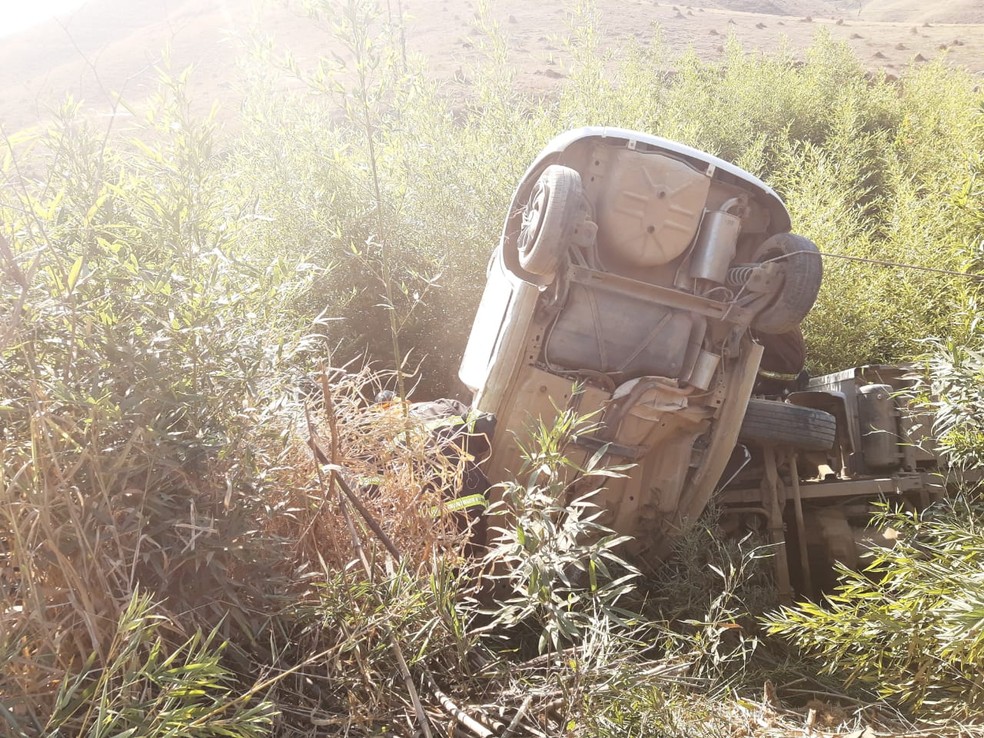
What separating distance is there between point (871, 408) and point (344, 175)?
557 cm

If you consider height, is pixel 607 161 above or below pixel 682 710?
above

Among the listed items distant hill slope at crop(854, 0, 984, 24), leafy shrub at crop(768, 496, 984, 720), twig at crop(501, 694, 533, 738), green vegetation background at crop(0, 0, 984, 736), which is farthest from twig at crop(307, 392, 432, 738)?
distant hill slope at crop(854, 0, 984, 24)

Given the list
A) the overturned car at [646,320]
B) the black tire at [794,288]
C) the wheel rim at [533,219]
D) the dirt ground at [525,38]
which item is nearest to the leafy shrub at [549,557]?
the overturned car at [646,320]

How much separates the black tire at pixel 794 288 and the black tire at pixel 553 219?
1.23 m

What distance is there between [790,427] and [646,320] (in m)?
1.16

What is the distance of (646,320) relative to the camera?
4.66m

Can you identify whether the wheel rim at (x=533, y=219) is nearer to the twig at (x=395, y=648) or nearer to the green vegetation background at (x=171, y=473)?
the green vegetation background at (x=171, y=473)

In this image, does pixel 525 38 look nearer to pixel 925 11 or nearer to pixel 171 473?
pixel 925 11

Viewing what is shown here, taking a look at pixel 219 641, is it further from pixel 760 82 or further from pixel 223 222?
pixel 760 82

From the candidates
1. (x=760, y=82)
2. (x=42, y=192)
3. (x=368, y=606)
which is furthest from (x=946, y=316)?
(x=760, y=82)

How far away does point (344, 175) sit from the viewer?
27.5 feet

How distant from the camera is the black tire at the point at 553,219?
4.43 metres

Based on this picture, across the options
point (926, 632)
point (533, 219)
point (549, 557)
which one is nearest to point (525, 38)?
point (533, 219)

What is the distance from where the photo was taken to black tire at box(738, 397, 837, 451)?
16.1 feet
